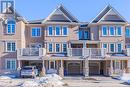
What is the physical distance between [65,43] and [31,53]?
5.95 m

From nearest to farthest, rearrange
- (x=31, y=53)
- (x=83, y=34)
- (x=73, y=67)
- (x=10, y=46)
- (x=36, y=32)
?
(x=31, y=53) < (x=10, y=46) < (x=36, y=32) < (x=73, y=67) < (x=83, y=34)

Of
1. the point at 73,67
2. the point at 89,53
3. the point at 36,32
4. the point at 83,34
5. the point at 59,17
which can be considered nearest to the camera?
the point at 89,53

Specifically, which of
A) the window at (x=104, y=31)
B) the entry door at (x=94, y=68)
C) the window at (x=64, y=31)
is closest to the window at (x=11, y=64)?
the window at (x=64, y=31)

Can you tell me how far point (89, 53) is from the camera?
44.1 metres

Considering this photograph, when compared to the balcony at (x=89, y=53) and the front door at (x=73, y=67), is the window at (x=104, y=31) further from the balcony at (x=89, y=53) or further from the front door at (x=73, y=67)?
the front door at (x=73, y=67)

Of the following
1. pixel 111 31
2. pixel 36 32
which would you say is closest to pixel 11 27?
pixel 36 32

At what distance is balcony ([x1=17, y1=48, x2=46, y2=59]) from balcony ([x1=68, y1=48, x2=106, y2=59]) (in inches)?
165

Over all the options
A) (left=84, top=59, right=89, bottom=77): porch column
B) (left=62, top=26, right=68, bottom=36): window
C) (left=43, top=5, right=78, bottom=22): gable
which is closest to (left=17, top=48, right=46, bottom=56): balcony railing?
(left=62, top=26, right=68, bottom=36): window

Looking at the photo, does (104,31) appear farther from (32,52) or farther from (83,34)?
(32,52)

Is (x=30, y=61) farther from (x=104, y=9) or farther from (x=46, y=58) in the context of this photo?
(x=104, y=9)

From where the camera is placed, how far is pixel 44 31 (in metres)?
47.7

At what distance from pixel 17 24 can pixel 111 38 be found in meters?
14.5

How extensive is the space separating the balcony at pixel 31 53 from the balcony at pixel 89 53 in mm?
4202

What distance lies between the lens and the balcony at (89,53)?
4397cm
